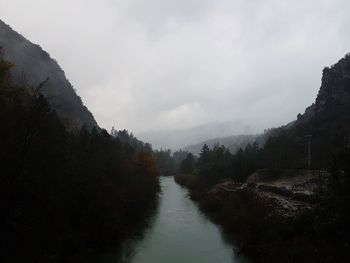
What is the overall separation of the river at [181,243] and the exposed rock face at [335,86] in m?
76.8

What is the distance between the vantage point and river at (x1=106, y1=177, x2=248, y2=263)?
1144 inches

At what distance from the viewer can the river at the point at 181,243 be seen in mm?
29062

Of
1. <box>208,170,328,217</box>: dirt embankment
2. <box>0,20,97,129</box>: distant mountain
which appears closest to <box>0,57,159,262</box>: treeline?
<box>208,170,328,217</box>: dirt embankment

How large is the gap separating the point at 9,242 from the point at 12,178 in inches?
104

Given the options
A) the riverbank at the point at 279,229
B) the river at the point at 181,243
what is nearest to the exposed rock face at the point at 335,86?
the riverbank at the point at 279,229

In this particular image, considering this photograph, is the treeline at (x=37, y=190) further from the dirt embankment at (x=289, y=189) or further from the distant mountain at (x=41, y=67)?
the distant mountain at (x=41, y=67)

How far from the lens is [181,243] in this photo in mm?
34094

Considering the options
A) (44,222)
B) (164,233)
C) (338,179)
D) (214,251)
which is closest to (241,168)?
(164,233)

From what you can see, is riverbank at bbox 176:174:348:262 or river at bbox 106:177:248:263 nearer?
riverbank at bbox 176:174:348:262

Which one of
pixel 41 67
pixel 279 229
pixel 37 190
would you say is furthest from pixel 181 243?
pixel 41 67

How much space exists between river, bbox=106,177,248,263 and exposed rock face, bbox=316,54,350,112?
252 feet

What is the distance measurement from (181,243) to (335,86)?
98.2 m

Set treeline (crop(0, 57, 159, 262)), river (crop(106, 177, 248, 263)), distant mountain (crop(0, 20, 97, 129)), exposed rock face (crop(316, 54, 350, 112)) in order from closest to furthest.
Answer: treeline (crop(0, 57, 159, 262))
river (crop(106, 177, 248, 263))
exposed rock face (crop(316, 54, 350, 112))
distant mountain (crop(0, 20, 97, 129))

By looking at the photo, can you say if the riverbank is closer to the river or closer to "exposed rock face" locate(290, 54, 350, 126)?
the river
